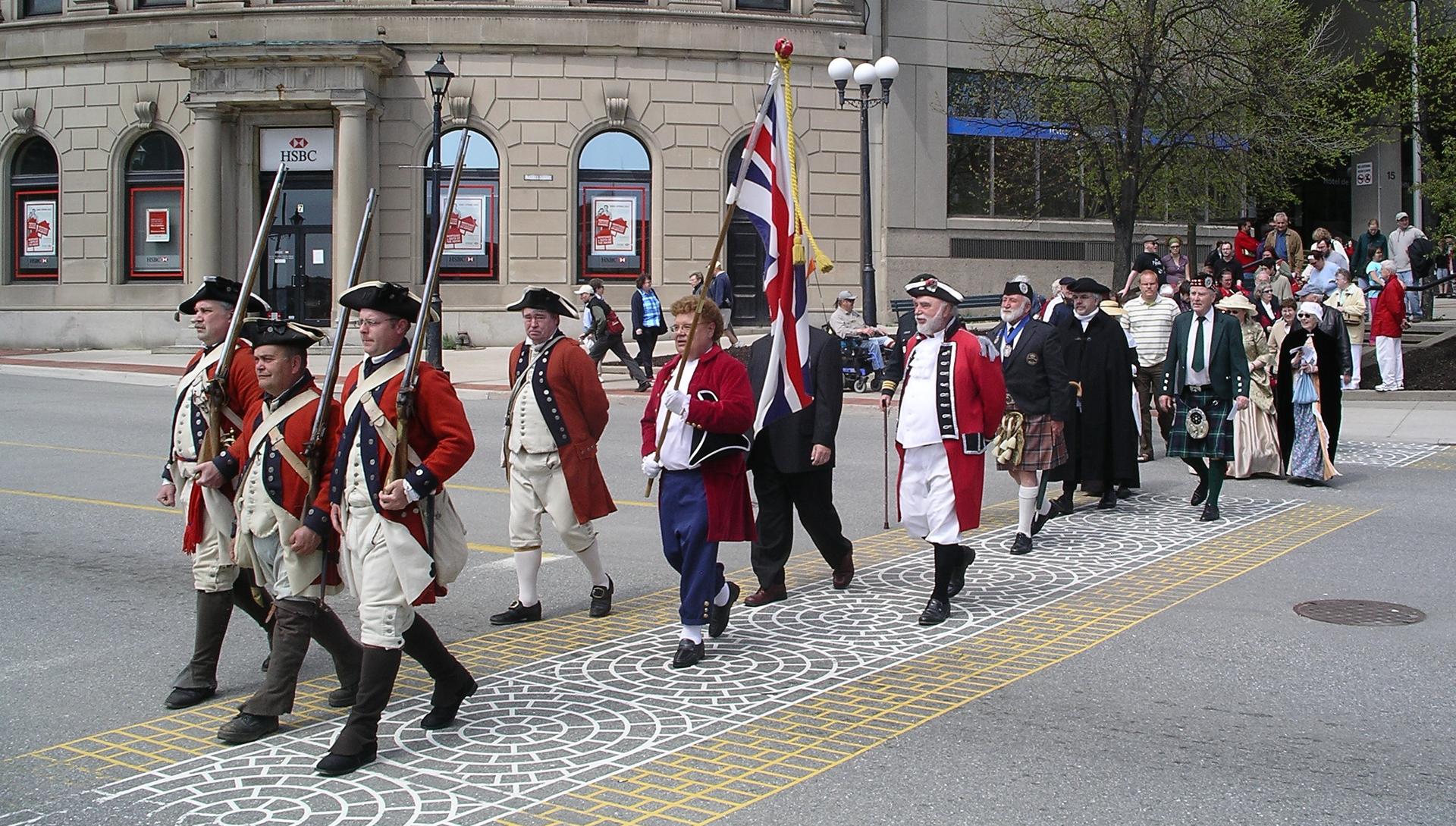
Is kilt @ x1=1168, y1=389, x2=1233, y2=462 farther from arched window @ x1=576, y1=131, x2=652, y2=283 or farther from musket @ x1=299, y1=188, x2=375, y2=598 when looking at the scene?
arched window @ x1=576, y1=131, x2=652, y2=283

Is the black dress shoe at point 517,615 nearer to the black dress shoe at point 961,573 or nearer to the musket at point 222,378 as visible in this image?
the musket at point 222,378

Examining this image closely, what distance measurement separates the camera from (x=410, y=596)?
5.75 meters

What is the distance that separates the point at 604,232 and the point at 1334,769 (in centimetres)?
2602

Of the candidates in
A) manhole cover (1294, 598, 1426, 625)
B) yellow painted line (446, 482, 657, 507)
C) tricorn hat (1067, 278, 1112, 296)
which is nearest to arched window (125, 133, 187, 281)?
yellow painted line (446, 482, 657, 507)

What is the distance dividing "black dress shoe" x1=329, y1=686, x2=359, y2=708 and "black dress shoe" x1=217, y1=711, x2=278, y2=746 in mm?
456

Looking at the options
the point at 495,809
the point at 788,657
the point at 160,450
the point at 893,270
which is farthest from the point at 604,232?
the point at 495,809

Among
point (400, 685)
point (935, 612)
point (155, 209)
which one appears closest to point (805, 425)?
point (935, 612)

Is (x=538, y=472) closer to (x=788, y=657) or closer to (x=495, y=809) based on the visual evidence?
(x=788, y=657)

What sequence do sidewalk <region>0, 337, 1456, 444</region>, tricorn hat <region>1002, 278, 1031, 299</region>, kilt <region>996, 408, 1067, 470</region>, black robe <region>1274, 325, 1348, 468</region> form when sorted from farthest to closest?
1. sidewalk <region>0, 337, 1456, 444</region>
2. black robe <region>1274, 325, 1348, 468</region>
3. tricorn hat <region>1002, 278, 1031, 299</region>
4. kilt <region>996, 408, 1067, 470</region>

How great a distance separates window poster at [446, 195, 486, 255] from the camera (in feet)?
99.1

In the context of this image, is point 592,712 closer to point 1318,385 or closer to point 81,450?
point 1318,385

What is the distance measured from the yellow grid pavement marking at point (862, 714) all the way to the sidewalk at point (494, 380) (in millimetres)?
9133

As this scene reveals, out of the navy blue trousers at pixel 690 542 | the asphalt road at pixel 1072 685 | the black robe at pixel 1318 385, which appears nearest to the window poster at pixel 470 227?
the asphalt road at pixel 1072 685

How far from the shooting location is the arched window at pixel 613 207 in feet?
100
